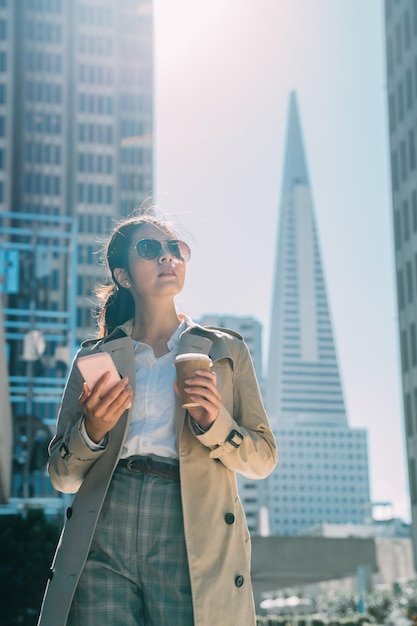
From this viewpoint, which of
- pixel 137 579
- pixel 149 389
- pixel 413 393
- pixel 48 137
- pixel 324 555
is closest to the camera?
pixel 137 579

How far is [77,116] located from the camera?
9162 centimetres

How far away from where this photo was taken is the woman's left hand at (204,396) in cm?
289

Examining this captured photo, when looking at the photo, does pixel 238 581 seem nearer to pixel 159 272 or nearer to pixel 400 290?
pixel 159 272

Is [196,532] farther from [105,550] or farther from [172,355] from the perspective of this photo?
[172,355]

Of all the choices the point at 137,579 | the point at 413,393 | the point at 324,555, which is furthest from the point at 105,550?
the point at 413,393

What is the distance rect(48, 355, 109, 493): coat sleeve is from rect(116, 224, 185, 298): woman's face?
1.16ft

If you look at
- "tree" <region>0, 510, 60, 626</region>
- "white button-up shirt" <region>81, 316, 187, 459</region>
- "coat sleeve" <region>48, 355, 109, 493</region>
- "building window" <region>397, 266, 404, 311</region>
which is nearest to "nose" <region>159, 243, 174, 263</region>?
"white button-up shirt" <region>81, 316, 187, 459</region>

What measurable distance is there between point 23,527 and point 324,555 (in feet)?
93.0

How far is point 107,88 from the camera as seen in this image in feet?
304

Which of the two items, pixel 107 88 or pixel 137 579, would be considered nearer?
pixel 137 579

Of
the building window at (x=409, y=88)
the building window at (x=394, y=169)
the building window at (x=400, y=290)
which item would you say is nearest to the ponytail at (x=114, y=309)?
the building window at (x=400, y=290)

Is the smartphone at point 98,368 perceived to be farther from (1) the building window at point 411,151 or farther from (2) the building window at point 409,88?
(2) the building window at point 409,88

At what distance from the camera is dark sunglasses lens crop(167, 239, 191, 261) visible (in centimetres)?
341

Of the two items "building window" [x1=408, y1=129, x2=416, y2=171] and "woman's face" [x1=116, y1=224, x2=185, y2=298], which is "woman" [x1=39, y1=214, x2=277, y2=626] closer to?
"woman's face" [x1=116, y1=224, x2=185, y2=298]
